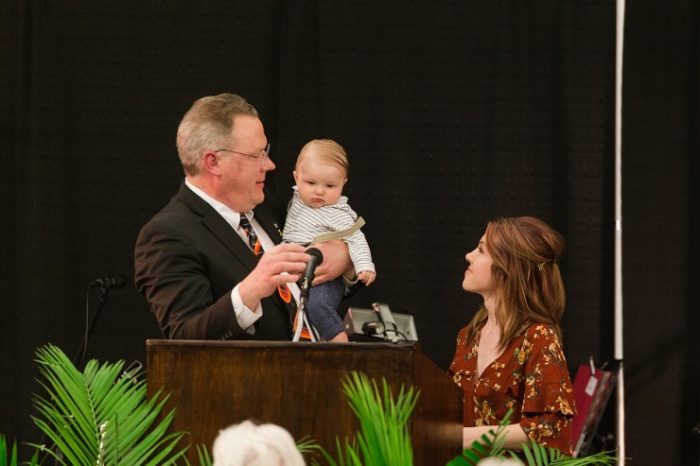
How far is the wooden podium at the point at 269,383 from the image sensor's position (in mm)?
1919

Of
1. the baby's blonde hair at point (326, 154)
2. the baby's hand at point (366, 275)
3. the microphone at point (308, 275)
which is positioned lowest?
the baby's hand at point (366, 275)

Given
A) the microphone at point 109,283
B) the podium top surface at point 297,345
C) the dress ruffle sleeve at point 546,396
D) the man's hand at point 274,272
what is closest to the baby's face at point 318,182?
the microphone at point 109,283

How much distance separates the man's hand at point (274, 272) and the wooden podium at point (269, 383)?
351 mm

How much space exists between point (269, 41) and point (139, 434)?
3370 mm

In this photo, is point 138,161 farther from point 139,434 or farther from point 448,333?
point 139,434

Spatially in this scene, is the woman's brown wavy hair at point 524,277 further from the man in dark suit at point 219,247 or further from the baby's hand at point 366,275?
the man in dark suit at point 219,247

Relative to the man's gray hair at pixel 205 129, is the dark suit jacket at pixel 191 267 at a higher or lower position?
lower

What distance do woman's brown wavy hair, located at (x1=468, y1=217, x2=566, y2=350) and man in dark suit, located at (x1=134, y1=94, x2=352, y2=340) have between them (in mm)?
686

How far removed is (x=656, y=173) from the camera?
457 cm

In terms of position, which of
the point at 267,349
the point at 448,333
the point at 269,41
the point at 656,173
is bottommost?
the point at 448,333

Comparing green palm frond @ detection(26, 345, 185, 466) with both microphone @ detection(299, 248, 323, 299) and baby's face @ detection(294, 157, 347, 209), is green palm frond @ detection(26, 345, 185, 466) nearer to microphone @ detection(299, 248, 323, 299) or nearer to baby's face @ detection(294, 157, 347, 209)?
microphone @ detection(299, 248, 323, 299)

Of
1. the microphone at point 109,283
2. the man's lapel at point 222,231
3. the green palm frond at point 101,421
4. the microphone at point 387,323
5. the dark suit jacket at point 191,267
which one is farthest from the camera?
the microphone at point 109,283

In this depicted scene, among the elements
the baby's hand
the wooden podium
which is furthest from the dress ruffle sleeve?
the wooden podium

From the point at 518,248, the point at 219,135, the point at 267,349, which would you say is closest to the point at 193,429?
the point at 267,349
